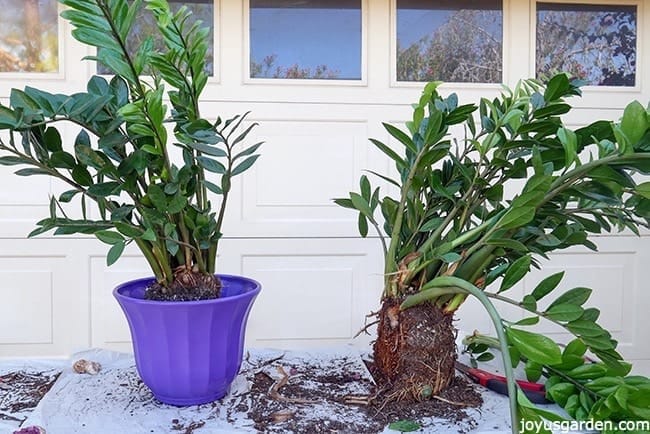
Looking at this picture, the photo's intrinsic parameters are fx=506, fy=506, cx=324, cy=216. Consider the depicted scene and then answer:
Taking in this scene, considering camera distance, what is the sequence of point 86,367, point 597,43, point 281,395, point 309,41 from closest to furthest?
point 281,395, point 86,367, point 309,41, point 597,43

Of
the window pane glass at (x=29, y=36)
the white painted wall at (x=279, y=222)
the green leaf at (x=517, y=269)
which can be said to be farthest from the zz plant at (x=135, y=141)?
the window pane glass at (x=29, y=36)

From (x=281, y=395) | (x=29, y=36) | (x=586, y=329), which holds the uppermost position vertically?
(x=29, y=36)

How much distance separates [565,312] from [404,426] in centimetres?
26

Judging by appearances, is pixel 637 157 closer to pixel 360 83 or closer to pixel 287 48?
pixel 360 83

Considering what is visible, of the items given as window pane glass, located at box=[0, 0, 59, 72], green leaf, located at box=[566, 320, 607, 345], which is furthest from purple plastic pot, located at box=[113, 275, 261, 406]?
window pane glass, located at box=[0, 0, 59, 72]

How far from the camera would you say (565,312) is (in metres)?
0.67

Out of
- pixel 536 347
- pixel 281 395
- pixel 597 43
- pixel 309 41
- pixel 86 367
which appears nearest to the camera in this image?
pixel 536 347

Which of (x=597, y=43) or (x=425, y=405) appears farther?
(x=597, y=43)

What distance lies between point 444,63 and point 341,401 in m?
1.53

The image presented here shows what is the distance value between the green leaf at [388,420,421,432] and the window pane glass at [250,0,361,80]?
1445 mm

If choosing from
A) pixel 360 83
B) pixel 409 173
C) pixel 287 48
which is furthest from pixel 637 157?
pixel 287 48

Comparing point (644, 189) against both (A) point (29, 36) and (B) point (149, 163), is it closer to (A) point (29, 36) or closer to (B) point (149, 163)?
(B) point (149, 163)

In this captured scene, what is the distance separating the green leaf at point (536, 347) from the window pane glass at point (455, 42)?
1.48m

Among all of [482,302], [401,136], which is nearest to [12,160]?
[401,136]
